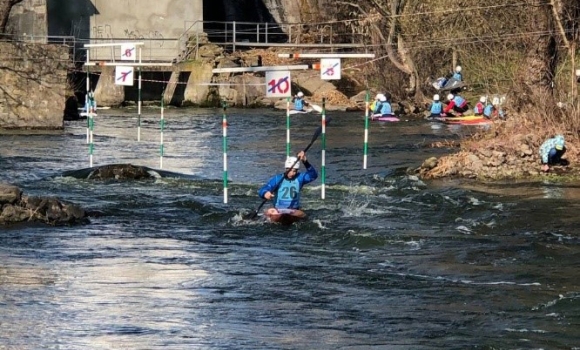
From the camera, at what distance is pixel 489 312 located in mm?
10344

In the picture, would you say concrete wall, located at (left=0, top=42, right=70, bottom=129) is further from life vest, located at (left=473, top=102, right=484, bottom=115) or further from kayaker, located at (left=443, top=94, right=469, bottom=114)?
kayaker, located at (left=443, top=94, right=469, bottom=114)

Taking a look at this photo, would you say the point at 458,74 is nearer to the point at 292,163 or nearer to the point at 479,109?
the point at 479,109

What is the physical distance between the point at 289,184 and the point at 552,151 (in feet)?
22.8

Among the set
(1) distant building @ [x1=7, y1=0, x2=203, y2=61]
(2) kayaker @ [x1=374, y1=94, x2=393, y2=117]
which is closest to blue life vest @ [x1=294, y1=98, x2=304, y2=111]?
(2) kayaker @ [x1=374, y1=94, x2=393, y2=117]

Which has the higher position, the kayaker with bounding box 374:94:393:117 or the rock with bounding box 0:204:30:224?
the kayaker with bounding box 374:94:393:117

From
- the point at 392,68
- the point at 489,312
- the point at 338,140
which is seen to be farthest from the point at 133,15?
the point at 489,312

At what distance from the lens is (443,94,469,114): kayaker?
3969 centimetres

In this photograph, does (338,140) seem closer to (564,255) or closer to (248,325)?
(564,255)

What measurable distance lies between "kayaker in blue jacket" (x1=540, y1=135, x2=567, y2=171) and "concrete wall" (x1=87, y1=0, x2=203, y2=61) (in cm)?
3272

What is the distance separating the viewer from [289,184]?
15945mm

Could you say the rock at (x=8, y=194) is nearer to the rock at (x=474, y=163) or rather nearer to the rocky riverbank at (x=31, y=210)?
the rocky riverbank at (x=31, y=210)

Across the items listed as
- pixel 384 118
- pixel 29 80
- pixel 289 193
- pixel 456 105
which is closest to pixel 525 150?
pixel 289 193

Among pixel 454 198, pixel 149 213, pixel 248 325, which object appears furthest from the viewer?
pixel 454 198

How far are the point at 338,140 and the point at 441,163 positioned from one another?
946cm
